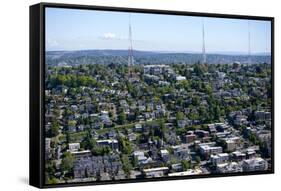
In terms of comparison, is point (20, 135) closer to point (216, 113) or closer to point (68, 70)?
point (68, 70)

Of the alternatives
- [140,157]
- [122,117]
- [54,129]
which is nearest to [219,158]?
[140,157]

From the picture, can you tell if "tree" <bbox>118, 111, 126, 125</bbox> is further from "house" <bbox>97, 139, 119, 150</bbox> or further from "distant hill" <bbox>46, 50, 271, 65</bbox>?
"distant hill" <bbox>46, 50, 271, 65</bbox>

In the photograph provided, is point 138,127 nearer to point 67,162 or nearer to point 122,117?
point 122,117

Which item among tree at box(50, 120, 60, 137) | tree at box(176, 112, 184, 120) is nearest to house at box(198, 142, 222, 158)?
tree at box(176, 112, 184, 120)

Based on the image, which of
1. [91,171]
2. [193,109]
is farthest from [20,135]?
[193,109]

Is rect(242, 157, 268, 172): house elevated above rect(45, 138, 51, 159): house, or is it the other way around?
rect(45, 138, 51, 159): house

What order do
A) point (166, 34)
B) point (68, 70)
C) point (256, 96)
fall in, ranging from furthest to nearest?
point (256, 96) → point (166, 34) → point (68, 70)
